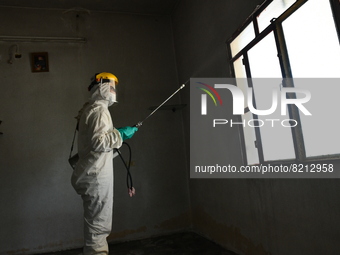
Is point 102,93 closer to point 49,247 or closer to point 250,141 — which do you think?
point 250,141

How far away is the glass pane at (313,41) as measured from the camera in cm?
152

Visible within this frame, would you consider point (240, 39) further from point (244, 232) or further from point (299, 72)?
point (244, 232)

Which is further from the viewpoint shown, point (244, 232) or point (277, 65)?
point (244, 232)

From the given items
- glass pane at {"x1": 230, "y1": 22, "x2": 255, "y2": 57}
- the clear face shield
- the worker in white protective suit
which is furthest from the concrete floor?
glass pane at {"x1": 230, "y1": 22, "x2": 255, "y2": 57}

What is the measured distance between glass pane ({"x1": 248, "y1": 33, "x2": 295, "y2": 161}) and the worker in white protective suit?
46.2 inches

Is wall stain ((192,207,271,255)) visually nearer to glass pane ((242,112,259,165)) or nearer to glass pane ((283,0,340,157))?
glass pane ((242,112,259,165))

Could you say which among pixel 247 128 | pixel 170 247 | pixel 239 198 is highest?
pixel 247 128

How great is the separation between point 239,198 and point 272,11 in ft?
5.19

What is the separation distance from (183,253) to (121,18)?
10.4 ft

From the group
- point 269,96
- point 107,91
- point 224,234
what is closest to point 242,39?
point 269,96

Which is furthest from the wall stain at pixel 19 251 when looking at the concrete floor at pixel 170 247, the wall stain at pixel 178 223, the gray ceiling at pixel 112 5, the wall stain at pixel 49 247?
the gray ceiling at pixel 112 5

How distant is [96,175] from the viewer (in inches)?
81.0

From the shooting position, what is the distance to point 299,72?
1734 millimetres

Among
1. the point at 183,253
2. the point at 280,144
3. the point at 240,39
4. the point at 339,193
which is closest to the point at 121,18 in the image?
the point at 240,39
